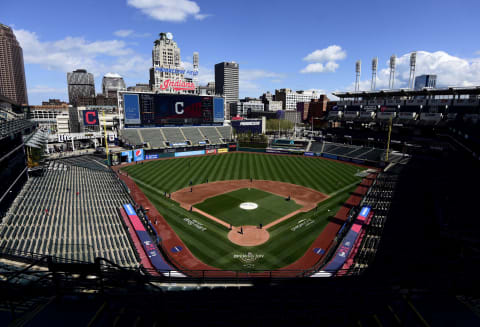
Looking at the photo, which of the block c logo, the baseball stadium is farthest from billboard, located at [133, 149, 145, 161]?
the block c logo

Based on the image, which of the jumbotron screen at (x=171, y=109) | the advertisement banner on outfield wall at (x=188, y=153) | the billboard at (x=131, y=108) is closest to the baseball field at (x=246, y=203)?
the advertisement banner on outfield wall at (x=188, y=153)

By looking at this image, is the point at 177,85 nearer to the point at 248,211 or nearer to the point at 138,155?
the point at 138,155

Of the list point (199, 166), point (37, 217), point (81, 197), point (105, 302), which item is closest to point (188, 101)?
point (199, 166)

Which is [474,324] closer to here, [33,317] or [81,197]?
[33,317]

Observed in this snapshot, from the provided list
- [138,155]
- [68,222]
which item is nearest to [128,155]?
[138,155]

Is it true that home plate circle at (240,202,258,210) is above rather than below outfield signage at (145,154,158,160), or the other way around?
below

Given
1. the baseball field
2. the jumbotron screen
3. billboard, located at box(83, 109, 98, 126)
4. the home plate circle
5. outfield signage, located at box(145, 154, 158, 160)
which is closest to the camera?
the baseball field

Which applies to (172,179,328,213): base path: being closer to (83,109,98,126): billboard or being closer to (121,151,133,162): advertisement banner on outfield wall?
(121,151,133,162): advertisement banner on outfield wall
